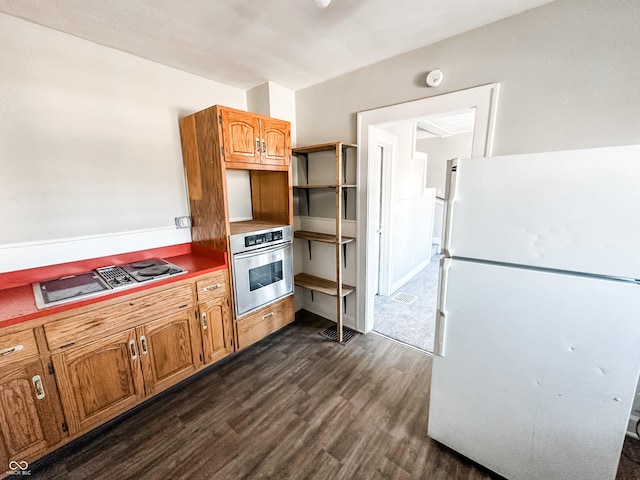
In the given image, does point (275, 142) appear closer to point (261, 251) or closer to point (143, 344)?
point (261, 251)

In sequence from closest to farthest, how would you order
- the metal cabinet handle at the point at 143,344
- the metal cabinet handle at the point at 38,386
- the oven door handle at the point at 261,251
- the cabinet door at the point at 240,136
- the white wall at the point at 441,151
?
1. the metal cabinet handle at the point at 38,386
2. the metal cabinet handle at the point at 143,344
3. the cabinet door at the point at 240,136
4. the oven door handle at the point at 261,251
5. the white wall at the point at 441,151

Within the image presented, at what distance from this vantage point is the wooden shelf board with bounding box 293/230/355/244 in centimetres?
256

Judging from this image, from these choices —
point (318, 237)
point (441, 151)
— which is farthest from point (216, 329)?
point (441, 151)

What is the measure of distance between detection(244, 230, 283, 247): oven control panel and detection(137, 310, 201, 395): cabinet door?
27.3 inches

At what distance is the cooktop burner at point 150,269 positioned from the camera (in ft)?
6.06

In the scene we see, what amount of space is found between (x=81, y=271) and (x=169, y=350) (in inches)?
33.7

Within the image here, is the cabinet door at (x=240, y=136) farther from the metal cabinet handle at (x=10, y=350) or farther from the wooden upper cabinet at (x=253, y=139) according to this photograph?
the metal cabinet handle at (x=10, y=350)

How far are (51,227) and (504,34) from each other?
325 centimetres

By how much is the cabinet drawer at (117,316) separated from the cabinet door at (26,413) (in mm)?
160

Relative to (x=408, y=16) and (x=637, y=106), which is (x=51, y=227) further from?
(x=637, y=106)

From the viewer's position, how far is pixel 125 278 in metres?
1.80

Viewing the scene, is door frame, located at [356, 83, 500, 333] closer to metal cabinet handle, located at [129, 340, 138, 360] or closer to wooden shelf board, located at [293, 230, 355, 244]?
wooden shelf board, located at [293, 230, 355, 244]

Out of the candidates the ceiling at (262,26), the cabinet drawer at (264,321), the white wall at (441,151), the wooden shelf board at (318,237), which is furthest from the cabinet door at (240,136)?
the white wall at (441,151)

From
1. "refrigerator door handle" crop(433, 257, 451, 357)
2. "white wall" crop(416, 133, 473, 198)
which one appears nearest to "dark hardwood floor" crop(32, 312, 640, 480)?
"refrigerator door handle" crop(433, 257, 451, 357)
